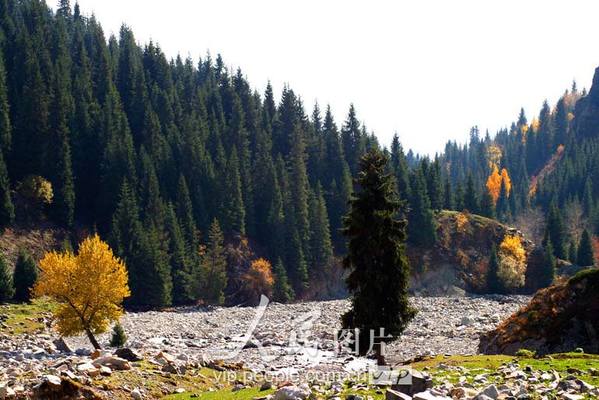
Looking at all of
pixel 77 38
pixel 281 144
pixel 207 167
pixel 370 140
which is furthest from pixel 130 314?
pixel 77 38

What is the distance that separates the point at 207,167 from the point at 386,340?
86.7 metres

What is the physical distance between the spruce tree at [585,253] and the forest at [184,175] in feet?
1.45

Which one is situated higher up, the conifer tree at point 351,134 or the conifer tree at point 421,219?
the conifer tree at point 351,134

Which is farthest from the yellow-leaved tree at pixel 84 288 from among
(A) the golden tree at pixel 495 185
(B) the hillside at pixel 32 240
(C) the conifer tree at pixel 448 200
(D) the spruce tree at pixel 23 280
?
(A) the golden tree at pixel 495 185

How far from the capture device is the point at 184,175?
113 metres

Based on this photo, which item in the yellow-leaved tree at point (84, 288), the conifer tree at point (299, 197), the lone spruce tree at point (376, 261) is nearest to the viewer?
the lone spruce tree at point (376, 261)

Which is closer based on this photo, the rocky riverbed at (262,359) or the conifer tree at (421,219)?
the rocky riverbed at (262,359)

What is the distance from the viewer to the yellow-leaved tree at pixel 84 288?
1576 inches

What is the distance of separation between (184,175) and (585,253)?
3294 inches

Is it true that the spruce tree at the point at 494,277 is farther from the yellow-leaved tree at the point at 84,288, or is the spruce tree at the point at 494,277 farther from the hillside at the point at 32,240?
the yellow-leaved tree at the point at 84,288

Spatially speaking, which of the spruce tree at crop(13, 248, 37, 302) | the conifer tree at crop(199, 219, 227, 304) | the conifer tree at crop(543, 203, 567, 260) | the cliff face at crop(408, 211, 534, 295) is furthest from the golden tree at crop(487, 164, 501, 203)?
the spruce tree at crop(13, 248, 37, 302)

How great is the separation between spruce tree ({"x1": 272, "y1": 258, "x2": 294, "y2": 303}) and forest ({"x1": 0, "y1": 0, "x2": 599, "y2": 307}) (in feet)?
0.68

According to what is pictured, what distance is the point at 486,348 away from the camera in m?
37.2

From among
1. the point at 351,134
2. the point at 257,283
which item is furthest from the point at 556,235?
the point at 257,283
